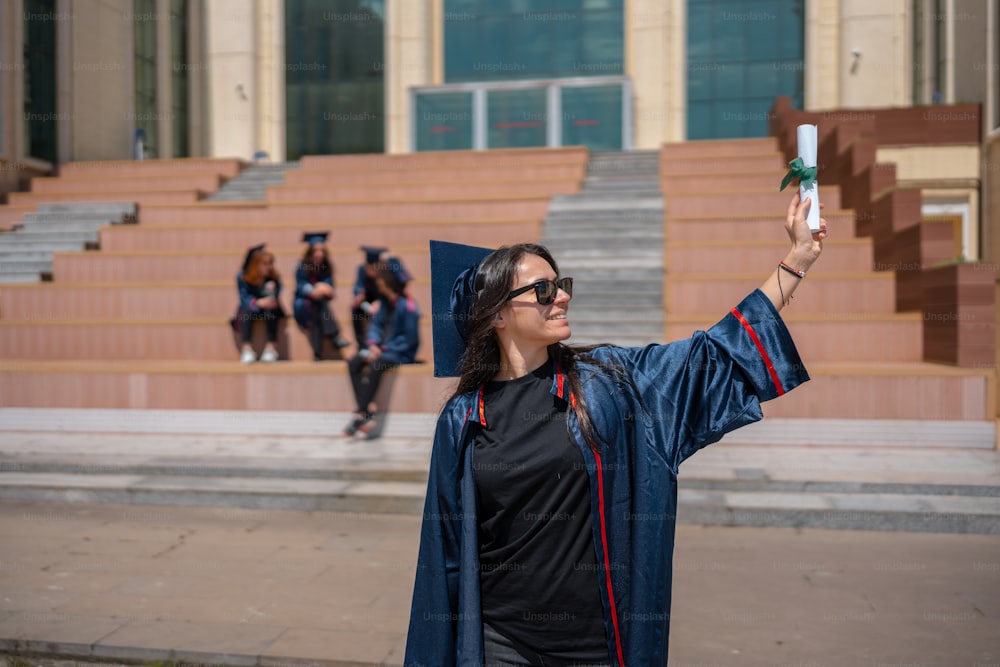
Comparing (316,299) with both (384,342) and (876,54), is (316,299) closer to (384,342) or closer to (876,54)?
(384,342)

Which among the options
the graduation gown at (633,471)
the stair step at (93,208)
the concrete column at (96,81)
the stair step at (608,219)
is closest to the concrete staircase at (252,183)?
the stair step at (93,208)

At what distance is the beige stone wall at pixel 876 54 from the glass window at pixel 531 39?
4869 millimetres

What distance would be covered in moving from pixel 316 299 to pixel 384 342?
163 centimetres

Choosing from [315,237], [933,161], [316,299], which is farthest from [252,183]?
[933,161]

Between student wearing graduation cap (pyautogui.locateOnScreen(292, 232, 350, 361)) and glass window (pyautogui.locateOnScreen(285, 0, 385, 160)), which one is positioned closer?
student wearing graduation cap (pyautogui.locateOnScreen(292, 232, 350, 361))

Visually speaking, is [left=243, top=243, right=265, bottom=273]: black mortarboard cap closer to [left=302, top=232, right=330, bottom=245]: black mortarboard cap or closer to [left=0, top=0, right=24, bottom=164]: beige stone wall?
[left=302, top=232, right=330, bottom=245]: black mortarboard cap

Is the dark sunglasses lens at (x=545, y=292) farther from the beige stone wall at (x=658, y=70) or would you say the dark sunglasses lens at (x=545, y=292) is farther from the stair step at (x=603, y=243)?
the beige stone wall at (x=658, y=70)

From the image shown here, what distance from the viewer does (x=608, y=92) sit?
19.5 meters

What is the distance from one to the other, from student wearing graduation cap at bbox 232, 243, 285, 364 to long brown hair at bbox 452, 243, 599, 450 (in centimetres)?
860

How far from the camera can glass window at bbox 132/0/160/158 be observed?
21828 mm

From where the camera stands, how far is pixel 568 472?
2.40 metres

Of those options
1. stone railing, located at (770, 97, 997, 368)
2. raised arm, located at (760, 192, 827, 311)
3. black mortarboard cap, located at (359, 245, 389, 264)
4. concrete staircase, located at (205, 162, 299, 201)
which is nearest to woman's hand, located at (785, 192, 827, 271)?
raised arm, located at (760, 192, 827, 311)

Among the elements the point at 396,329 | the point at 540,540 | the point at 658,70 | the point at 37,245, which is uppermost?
the point at 658,70

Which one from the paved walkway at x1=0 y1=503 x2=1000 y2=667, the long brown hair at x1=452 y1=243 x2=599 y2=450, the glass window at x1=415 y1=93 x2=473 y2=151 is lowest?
the paved walkway at x1=0 y1=503 x2=1000 y2=667
